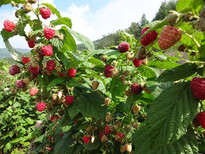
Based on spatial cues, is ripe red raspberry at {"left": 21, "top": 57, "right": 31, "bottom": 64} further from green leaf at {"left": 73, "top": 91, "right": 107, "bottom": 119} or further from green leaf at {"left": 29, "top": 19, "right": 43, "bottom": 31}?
green leaf at {"left": 73, "top": 91, "right": 107, "bottom": 119}

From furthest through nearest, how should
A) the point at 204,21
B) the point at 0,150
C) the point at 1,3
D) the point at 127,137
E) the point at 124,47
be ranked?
the point at 0,150 < the point at 127,137 < the point at 1,3 < the point at 124,47 < the point at 204,21

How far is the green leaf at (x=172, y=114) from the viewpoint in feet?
1.86

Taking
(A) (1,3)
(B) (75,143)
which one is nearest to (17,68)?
(A) (1,3)

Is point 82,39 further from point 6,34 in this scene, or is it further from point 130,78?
point 6,34

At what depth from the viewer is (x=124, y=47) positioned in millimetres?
1029

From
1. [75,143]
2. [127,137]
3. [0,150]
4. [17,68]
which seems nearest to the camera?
[17,68]

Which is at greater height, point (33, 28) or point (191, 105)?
point (33, 28)

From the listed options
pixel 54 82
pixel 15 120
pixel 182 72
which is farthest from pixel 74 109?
pixel 15 120

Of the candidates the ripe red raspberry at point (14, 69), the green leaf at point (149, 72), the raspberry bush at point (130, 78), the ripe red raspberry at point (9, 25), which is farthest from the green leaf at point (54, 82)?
the green leaf at point (149, 72)

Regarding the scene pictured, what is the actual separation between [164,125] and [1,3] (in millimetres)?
1306

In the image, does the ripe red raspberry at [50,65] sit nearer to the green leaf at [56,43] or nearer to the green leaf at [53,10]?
the green leaf at [56,43]

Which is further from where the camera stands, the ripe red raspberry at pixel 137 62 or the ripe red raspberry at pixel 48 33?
the ripe red raspberry at pixel 48 33

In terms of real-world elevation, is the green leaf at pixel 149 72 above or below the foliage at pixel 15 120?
below

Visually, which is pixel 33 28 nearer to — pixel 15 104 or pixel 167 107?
pixel 167 107
